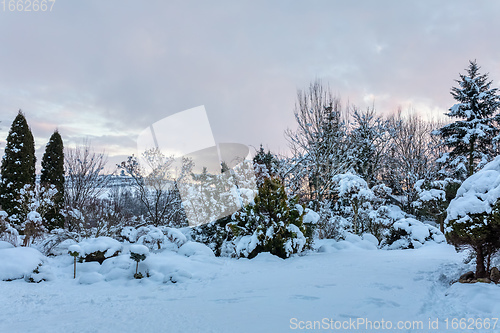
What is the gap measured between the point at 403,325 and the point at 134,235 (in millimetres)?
8806

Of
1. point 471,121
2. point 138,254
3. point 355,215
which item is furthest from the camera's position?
point 471,121

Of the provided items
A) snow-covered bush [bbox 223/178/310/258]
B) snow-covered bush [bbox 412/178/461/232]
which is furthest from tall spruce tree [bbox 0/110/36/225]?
snow-covered bush [bbox 412/178/461/232]

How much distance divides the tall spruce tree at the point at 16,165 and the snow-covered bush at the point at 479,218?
14.3 metres

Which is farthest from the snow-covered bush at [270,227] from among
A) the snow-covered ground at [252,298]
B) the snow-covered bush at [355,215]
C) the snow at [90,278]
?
the snow at [90,278]

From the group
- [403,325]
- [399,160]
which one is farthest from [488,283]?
[399,160]

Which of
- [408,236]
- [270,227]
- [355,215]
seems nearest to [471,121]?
[355,215]

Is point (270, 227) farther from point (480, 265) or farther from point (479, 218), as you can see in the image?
point (479, 218)

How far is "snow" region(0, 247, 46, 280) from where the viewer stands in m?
5.24

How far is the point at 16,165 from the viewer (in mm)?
12062

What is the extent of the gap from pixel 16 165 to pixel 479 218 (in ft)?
51.7

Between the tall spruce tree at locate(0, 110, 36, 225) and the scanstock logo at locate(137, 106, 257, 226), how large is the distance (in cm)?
504

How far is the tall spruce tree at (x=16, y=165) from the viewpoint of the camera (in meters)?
11.7

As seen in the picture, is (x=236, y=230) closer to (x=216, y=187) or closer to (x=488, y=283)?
(x=216, y=187)

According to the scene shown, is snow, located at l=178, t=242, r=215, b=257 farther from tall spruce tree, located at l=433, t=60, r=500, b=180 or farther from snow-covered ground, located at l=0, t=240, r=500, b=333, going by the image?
tall spruce tree, located at l=433, t=60, r=500, b=180
